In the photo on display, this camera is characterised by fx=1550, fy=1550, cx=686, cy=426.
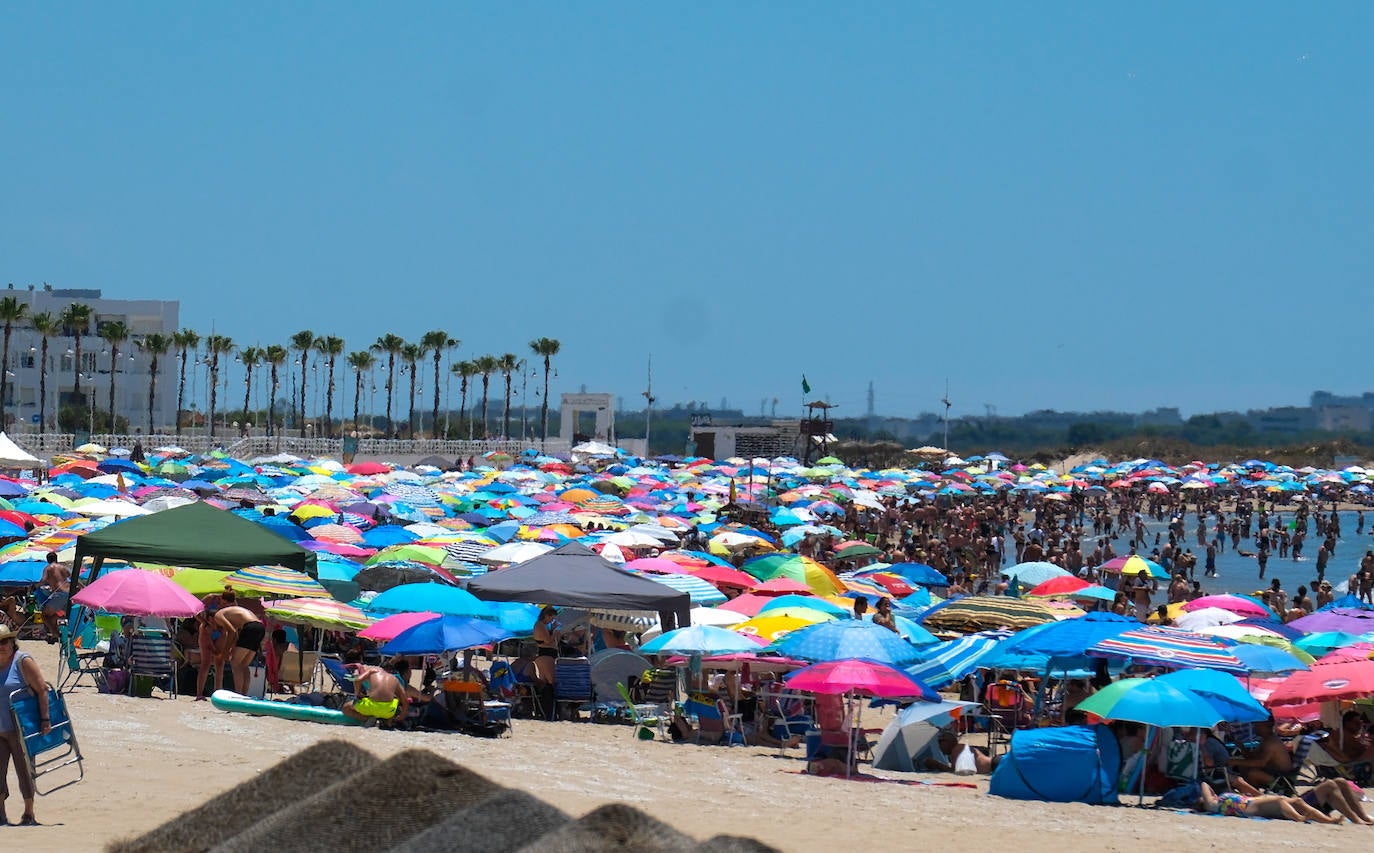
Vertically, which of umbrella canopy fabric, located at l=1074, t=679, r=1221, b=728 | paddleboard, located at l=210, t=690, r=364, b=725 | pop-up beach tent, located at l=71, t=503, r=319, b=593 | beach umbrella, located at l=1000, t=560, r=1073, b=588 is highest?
pop-up beach tent, located at l=71, t=503, r=319, b=593

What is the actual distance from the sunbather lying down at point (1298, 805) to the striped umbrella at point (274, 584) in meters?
7.44

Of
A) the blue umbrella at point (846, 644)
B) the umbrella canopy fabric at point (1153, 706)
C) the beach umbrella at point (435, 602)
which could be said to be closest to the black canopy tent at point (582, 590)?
the beach umbrella at point (435, 602)

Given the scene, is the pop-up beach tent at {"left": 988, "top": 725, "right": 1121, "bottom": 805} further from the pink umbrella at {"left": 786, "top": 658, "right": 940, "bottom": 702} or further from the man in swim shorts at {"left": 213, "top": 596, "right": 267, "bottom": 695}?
the man in swim shorts at {"left": 213, "top": 596, "right": 267, "bottom": 695}

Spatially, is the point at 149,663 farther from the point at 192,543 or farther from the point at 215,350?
the point at 215,350

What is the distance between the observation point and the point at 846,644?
11508 mm

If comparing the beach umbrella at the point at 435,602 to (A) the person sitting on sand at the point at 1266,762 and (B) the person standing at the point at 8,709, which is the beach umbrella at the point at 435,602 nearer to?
(B) the person standing at the point at 8,709

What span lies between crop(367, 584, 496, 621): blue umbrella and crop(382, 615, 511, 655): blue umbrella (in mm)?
1119

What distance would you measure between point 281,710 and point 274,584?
175cm

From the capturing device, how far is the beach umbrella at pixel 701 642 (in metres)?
12.2

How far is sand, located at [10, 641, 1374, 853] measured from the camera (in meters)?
8.05

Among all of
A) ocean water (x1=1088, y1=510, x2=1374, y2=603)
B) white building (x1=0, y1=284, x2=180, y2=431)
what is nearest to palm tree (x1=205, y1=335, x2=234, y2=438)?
white building (x1=0, y1=284, x2=180, y2=431)

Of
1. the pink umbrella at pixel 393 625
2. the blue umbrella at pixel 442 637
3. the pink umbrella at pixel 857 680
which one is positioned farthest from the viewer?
the pink umbrella at pixel 393 625

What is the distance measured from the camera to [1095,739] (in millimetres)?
10258

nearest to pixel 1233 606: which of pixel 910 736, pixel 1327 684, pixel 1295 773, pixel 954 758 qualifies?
pixel 1327 684
